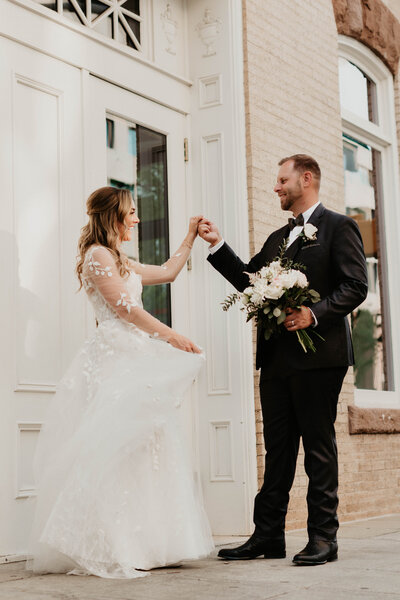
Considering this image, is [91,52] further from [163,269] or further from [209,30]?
[163,269]

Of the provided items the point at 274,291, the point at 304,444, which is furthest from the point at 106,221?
the point at 304,444

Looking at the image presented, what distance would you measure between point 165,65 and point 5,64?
1.61 metres

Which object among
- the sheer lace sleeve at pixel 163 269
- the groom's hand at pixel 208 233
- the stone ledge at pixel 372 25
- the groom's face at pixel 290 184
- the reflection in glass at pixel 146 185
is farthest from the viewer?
the stone ledge at pixel 372 25

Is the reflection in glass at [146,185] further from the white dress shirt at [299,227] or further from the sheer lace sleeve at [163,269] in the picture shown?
the white dress shirt at [299,227]

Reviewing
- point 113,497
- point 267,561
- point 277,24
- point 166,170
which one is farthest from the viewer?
point 277,24

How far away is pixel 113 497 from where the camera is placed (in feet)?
13.7

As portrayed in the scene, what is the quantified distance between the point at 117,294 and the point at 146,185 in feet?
6.19

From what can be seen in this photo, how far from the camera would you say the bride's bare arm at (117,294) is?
14.5 feet

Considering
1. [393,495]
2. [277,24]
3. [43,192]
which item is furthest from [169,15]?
[393,495]

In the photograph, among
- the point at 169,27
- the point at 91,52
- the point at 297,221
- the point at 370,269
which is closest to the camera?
the point at 297,221

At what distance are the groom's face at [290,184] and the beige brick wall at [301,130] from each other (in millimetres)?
1410

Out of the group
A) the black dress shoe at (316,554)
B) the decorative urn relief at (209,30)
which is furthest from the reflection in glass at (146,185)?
the black dress shoe at (316,554)

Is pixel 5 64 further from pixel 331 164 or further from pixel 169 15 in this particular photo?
pixel 331 164

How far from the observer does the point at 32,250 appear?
16.7 ft
